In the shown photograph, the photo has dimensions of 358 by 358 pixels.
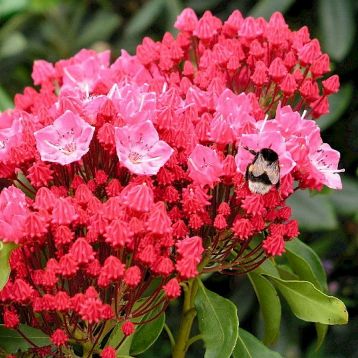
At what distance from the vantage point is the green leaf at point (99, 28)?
2.77 m

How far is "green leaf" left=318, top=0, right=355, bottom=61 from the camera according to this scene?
2.09 m

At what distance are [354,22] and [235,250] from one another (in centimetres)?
108

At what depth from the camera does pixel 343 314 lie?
3.93 feet

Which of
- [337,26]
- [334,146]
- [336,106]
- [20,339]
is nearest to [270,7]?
[337,26]

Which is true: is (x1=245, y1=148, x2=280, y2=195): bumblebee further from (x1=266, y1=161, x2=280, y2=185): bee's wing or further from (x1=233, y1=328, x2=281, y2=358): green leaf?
(x1=233, y1=328, x2=281, y2=358): green leaf

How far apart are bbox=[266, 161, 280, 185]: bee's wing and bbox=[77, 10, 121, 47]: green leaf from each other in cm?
175

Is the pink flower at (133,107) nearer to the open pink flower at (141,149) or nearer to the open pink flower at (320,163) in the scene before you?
the open pink flower at (141,149)

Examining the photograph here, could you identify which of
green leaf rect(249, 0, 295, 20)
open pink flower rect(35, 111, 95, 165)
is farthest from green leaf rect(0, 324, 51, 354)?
green leaf rect(249, 0, 295, 20)

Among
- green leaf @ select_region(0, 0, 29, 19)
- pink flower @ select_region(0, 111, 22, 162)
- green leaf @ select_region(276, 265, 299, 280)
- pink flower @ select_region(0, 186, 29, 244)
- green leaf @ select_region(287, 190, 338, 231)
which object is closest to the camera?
pink flower @ select_region(0, 186, 29, 244)

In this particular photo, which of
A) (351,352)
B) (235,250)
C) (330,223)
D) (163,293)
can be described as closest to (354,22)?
(330,223)

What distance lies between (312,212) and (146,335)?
Answer: 2.65 feet

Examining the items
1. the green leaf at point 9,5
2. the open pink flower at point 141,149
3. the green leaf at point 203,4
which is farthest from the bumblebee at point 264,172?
the green leaf at point 9,5

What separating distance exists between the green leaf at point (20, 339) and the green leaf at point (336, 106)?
42.1 inches

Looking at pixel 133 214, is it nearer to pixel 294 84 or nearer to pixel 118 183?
pixel 118 183
